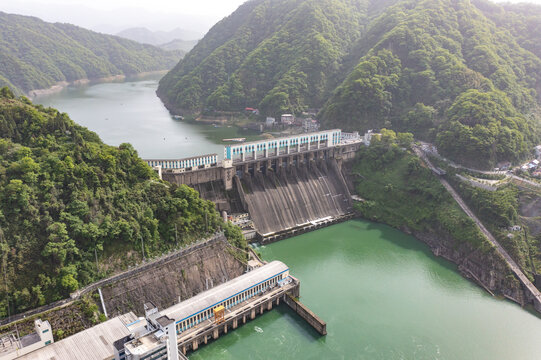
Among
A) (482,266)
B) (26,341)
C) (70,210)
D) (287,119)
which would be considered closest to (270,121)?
(287,119)

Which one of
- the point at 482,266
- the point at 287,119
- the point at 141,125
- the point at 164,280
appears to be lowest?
the point at 482,266

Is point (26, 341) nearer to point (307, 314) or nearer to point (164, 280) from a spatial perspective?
point (164, 280)

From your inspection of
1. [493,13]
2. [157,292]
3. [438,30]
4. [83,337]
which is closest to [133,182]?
[157,292]

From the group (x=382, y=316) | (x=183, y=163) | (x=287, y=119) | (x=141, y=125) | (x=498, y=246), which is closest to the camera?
(x=382, y=316)

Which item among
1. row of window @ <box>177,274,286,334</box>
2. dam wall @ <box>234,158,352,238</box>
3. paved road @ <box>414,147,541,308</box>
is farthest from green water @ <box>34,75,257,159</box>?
row of window @ <box>177,274,286,334</box>

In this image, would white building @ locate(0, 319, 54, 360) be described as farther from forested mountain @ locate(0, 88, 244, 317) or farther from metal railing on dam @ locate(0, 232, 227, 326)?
forested mountain @ locate(0, 88, 244, 317)

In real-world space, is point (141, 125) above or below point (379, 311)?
above

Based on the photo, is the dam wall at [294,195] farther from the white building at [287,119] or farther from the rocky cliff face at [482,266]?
the white building at [287,119]

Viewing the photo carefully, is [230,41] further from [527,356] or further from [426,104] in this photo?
[527,356]
